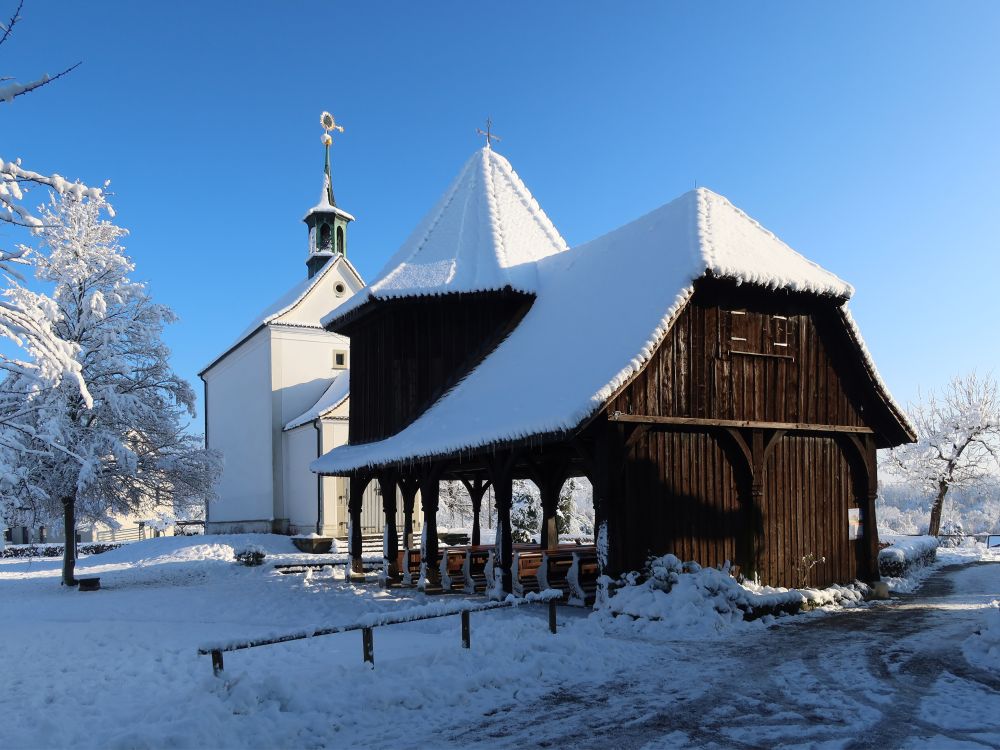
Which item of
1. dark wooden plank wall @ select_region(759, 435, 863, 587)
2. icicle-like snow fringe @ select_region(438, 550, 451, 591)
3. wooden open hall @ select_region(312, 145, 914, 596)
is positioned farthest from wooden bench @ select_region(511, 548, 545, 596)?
dark wooden plank wall @ select_region(759, 435, 863, 587)

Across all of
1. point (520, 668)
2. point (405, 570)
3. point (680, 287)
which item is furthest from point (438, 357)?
point (520, 668)

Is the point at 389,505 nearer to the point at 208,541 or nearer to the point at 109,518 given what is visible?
the point at 109,518

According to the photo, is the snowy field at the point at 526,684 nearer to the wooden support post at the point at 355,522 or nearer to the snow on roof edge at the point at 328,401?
the wooden support post at the point at 355,522

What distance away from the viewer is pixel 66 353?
639cm

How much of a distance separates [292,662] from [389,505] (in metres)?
9.03

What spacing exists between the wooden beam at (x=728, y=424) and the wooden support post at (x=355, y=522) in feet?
28.7

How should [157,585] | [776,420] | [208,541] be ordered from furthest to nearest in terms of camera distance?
[208,541] < [157,585] < [776,420]

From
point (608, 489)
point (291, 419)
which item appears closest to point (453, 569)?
point (608, 489)

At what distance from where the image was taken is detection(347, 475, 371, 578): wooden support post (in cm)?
1967

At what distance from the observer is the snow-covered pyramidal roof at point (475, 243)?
18141 millimetres

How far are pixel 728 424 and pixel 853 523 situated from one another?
435 cm

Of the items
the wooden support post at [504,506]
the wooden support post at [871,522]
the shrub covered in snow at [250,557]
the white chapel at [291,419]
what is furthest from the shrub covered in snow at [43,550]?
the wooden support post at [871,522]

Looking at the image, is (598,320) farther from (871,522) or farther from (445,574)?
(871,522)

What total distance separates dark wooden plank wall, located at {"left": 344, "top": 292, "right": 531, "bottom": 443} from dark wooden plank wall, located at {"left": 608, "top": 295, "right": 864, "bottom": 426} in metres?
5.13
